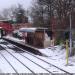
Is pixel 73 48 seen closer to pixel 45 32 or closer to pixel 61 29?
pixel 61 29

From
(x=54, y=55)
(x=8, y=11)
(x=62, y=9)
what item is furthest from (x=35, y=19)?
(x=8, y=11)

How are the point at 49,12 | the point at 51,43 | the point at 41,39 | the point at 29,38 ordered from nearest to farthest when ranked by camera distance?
the point at 51,43 → the point at 41,39 → the point at 29,38 → the point at 49,12

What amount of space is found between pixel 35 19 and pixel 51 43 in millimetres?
23249

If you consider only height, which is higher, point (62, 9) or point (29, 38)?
point (62, 9)

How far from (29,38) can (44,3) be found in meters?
8.80

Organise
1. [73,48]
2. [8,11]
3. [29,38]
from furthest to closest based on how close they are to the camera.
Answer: [8,11] → [29,38] → [73,48]

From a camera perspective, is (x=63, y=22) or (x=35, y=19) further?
(x=35, y=19)

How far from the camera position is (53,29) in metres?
33.8

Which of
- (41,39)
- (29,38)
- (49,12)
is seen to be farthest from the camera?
(49,12)

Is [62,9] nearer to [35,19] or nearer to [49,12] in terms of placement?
[49,12]

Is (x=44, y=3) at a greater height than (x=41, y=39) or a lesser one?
greater

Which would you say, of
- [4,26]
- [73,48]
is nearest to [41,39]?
[73,48]

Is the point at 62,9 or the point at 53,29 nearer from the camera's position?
the point at 53,29

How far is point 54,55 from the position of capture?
2512cm
